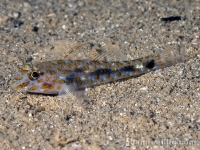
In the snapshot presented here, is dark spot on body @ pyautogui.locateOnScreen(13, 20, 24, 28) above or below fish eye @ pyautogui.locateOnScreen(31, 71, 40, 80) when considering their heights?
above

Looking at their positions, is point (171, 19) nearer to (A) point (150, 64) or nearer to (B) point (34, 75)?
(A) point (150, 64)

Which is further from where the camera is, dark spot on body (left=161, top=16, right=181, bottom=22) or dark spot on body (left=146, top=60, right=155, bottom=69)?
dark spot on body (left=161, top=16, right=181, bottom=22)

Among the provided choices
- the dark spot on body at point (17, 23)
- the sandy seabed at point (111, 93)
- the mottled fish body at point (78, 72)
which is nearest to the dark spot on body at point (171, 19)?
the sandy seabed at point (111, 93)

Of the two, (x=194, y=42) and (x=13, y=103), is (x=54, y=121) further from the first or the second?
(x=194, y=42)

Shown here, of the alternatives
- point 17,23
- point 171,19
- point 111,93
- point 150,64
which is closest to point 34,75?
point 111,93

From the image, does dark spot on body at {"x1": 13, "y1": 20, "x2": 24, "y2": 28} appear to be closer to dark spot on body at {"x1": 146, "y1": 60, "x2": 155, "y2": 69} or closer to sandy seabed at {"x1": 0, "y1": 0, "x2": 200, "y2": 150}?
sandy seabed at {"x1": 0, "y1": 0, "x2": 200, "y2": 150}

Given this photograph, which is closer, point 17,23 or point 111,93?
point 111,93

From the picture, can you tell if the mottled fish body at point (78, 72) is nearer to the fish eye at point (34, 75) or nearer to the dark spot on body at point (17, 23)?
the fish eye at point (34, 75)

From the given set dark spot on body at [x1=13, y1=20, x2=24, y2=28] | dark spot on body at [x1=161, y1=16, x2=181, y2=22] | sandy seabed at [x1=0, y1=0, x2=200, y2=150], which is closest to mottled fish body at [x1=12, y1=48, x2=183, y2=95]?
sandy seabed at [x1=0, y1=0, x2=200, y2=150]

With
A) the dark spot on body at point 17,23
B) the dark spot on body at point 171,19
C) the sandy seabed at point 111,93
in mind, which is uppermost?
the dark spot on body at point 17,23

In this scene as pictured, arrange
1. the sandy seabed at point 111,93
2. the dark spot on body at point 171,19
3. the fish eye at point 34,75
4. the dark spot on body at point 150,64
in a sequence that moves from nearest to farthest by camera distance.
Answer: the sandy seabed at point 111,93 → the fish eye at point 34,75 → the dark spot on body at point 150,64 → the dark spot on body at point 171,19

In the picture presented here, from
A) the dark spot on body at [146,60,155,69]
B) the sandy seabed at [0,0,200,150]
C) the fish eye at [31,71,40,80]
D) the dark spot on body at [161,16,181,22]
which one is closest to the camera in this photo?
the sandy seabed at [0,0,200,150]

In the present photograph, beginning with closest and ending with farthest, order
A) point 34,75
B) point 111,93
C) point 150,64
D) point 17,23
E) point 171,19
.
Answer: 1. point 34,75
2. point 111,93
3. point 150,64
4. point 171,19
5. point 17,23
